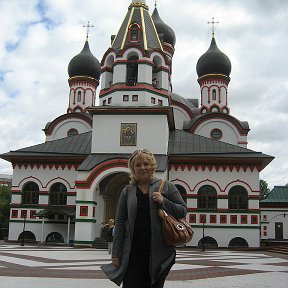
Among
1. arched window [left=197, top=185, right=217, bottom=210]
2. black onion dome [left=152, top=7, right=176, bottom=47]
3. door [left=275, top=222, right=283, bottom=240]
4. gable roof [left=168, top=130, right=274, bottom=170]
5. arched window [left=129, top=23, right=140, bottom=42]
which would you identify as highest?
black onion dome [left=152, top=7, right=176, bottom=47]

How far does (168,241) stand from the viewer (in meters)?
3.71

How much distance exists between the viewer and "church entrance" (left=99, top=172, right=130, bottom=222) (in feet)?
80.0

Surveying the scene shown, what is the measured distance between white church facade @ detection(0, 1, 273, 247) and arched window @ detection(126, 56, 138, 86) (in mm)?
57

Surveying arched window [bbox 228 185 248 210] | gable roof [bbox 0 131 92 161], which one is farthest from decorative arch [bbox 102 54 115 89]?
arched window [bbox 228 185 248 210]

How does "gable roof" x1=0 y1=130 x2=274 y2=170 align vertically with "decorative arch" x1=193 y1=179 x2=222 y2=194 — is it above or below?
above

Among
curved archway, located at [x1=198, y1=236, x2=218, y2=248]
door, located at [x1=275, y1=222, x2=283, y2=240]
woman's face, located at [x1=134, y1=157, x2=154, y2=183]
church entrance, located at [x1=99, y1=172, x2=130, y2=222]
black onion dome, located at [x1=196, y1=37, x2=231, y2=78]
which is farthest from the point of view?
black onion dome, located at [x1=196, y1=37, x2=231, y2=78]

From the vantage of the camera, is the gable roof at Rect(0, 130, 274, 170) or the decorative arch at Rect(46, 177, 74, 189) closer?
the gable roof at Rect(0, 130, 274, 170)

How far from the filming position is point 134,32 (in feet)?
82.6

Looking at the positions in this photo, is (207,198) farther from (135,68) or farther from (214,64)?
(214,64)

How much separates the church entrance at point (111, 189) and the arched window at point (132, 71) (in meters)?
5.25

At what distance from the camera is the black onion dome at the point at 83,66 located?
120 ft

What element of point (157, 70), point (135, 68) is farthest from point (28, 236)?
point (157, 70)

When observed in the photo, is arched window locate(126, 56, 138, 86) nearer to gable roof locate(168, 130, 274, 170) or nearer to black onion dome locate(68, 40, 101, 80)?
gable roof locate(168, 130, 274, 170)

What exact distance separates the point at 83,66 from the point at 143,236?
33.8 m
